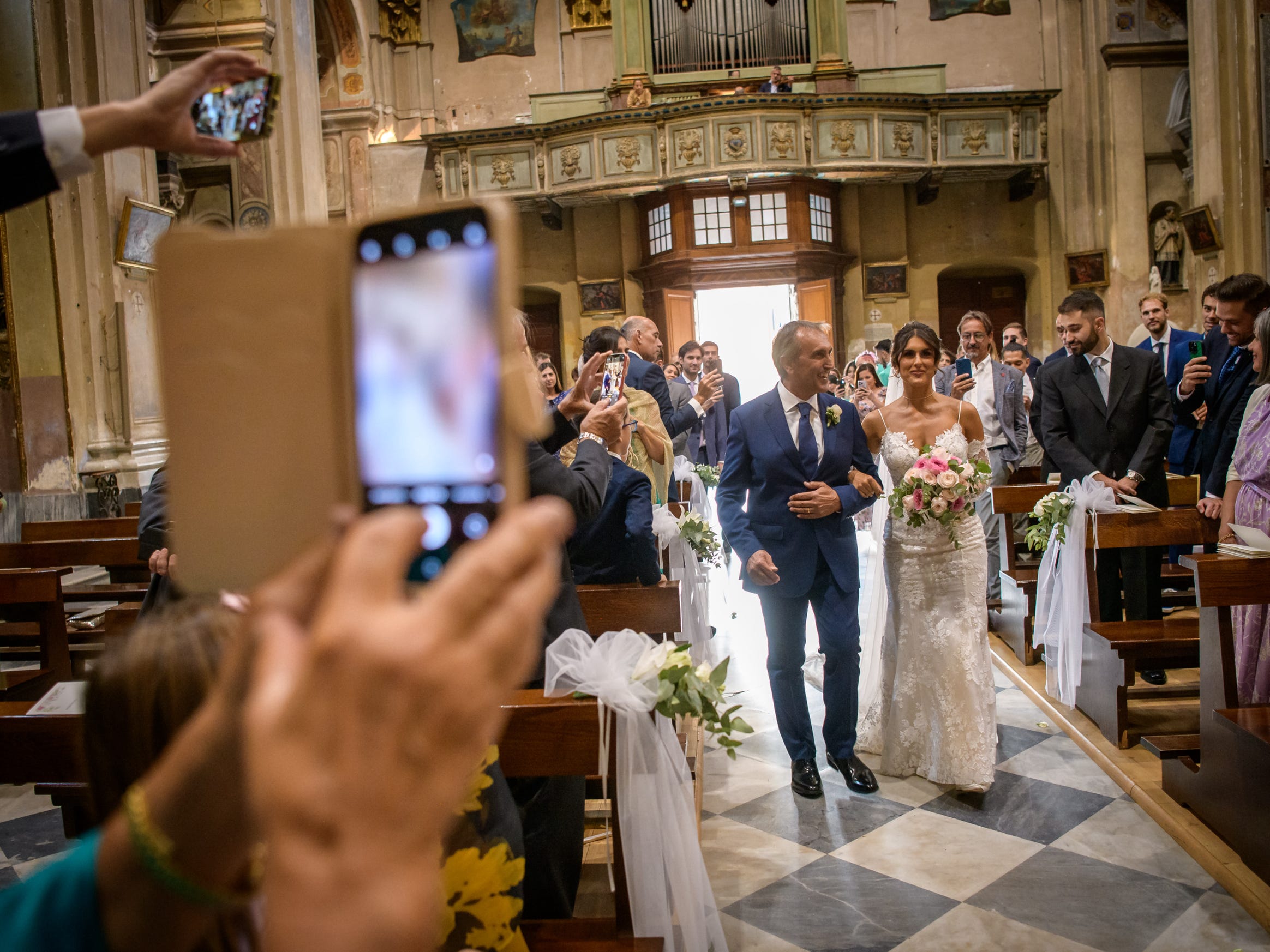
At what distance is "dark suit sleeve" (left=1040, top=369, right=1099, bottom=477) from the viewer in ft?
17.5

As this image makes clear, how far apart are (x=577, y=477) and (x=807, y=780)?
2334 millimetres

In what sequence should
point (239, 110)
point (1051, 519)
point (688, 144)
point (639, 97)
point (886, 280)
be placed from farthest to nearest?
point (886, 280) → point (639, 97) → point (688, 144) → point (1051, 519) → point (239, 110)

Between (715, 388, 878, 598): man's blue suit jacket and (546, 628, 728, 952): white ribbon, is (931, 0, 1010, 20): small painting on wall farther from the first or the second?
(546, 628, 728, 952): white ribbon

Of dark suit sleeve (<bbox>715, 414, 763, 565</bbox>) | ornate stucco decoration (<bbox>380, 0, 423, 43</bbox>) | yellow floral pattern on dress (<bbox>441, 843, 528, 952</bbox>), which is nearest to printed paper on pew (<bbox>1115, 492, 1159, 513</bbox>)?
dark suit sleeve (<bbox>715, 414, 763, 565</bbox>)

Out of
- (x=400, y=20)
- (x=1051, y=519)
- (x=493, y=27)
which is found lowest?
(x=1051, y=519)

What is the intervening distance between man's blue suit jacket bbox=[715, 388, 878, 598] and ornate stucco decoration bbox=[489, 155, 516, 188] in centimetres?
1151

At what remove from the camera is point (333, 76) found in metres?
15.6

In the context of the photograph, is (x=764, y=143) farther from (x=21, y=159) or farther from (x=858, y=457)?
(x=21, y=159)

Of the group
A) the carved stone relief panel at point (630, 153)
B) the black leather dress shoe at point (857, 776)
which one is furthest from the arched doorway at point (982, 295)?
the black leather dress shoe at point (857, 776)

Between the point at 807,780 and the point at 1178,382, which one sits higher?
the point at 1178,382

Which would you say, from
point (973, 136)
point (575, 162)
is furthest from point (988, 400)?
point (575, 162)

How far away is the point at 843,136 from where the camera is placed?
45.7 ft

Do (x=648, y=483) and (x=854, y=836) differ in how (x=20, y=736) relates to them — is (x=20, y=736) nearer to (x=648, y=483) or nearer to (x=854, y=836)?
(x=648, y=483)

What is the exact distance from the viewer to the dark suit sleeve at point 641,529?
3660 millimetres
